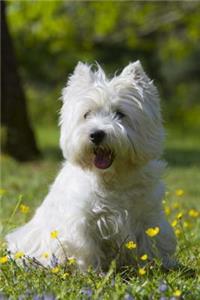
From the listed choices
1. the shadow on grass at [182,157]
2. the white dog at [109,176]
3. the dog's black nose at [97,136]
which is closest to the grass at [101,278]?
the white dog at [109,176]

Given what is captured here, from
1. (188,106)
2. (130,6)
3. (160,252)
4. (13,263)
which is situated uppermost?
(130,6)

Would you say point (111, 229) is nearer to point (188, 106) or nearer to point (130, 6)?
point (130, 6)

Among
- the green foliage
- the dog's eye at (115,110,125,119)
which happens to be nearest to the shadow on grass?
the green foliage

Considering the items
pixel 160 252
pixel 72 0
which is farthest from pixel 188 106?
pixel 160 252

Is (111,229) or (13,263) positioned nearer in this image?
(13,263)

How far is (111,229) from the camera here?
4.67m

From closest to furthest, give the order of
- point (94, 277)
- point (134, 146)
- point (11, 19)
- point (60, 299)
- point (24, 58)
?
point (60, 299)
point (94, 277)
point (134, 146)
point (11, 19)
point (24, 58)

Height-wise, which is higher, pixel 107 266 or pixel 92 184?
pixel 92 184

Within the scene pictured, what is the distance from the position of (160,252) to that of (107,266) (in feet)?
1.26

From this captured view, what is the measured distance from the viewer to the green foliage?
22.1 metres

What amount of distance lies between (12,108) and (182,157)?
4.15 m

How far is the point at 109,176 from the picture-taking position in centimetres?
470

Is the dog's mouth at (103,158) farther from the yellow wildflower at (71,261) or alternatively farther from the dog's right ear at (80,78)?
the yellow wildflower at (71,261)

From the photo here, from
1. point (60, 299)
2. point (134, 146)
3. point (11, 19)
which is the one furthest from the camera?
point (11, 19)
